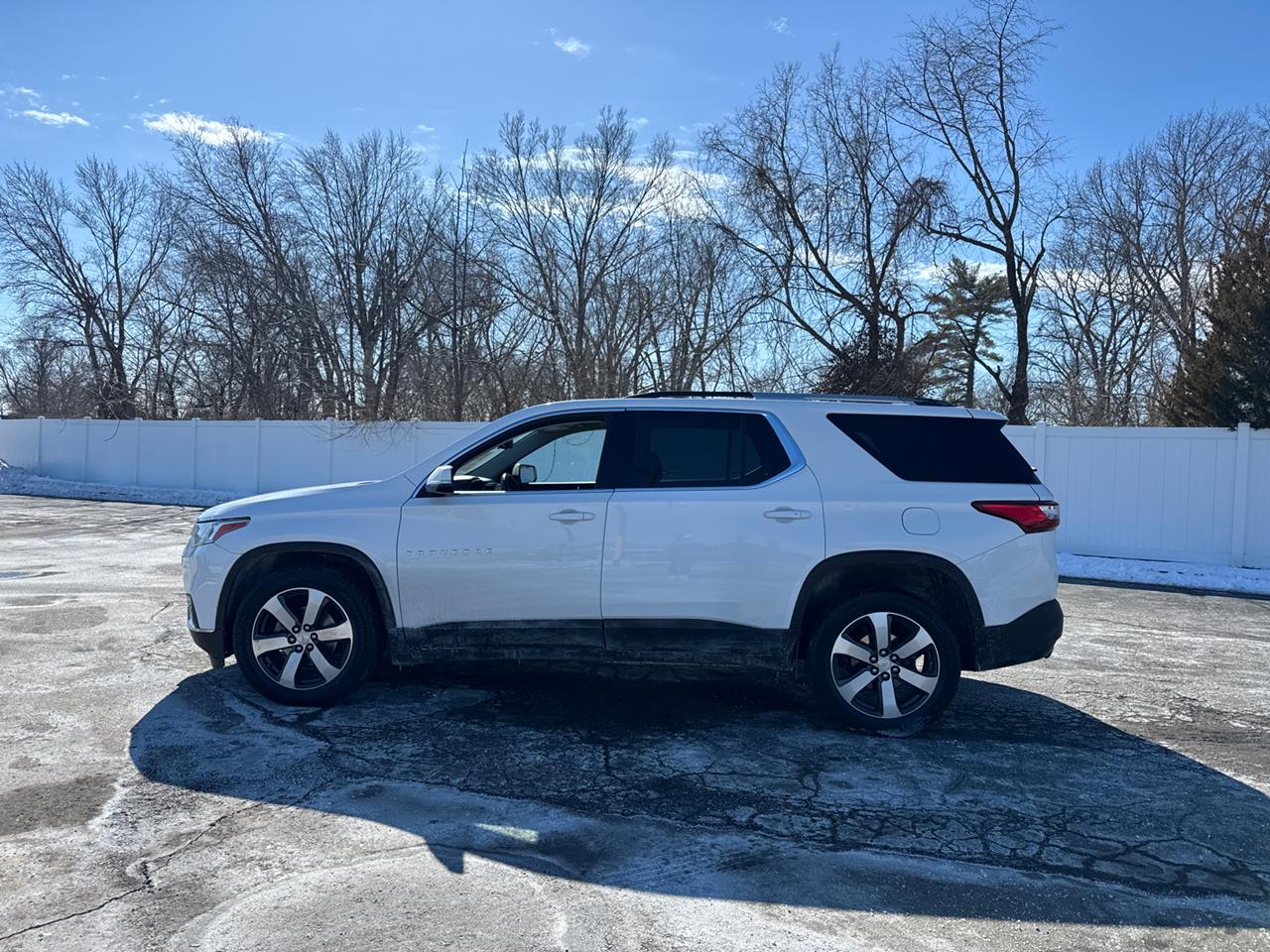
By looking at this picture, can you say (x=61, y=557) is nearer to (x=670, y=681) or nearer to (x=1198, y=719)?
(x=670, y=681)

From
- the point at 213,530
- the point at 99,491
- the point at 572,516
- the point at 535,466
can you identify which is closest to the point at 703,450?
the point at 572,516

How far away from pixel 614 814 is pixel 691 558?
153 centimetres

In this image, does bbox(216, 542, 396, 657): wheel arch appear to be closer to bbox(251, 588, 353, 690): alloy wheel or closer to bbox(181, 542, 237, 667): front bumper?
bbox(181, 542, 237, 667): front bumper

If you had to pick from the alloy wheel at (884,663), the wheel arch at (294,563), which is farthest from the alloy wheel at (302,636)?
the alloy wheel at (884,663)

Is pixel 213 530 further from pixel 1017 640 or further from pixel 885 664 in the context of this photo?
pixel 1017 640

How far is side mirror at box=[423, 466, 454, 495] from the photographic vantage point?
17.7ft

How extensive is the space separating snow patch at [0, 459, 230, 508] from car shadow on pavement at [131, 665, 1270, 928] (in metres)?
19.7

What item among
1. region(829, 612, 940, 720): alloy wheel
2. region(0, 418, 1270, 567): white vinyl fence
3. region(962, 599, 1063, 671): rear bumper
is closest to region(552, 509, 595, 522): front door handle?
region(829, 612, 940, 720): alloy wheel

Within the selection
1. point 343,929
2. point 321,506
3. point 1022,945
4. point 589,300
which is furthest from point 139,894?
point 589,300

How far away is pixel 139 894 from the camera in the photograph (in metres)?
3.40

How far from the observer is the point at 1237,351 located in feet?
46.0

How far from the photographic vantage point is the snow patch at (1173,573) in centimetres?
1209

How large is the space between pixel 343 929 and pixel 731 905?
1328 millimetres

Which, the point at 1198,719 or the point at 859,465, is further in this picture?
the point at 1198,719
